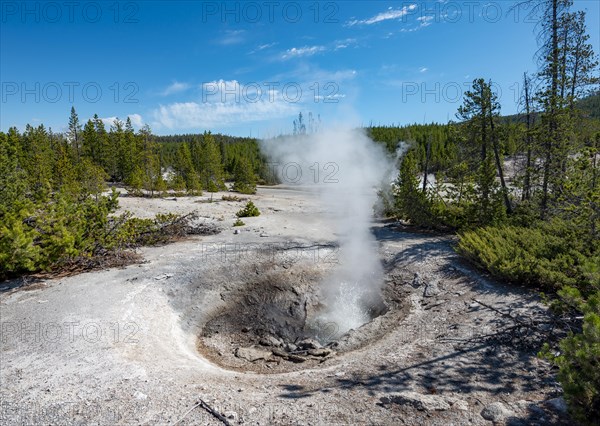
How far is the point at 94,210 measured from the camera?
41.6ft

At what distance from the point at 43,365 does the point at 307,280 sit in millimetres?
7752

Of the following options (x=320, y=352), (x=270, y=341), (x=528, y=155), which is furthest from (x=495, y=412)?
(x=528, y=155)

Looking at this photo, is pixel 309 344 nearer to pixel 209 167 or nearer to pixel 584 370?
pixel 584 370

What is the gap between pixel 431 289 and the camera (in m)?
10.5

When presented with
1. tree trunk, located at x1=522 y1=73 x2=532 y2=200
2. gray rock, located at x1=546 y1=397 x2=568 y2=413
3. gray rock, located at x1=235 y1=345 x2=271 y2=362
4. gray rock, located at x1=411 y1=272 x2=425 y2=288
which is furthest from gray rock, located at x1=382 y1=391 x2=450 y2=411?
tree trunk, located at x1=522 y1=73 x2=532 y2=200

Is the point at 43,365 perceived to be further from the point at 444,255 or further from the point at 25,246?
the point at 444,255

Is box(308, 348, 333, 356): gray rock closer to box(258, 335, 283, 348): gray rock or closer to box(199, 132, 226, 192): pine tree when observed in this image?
box(258, 335, 283, 348): gray rock

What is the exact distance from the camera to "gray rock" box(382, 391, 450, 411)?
16.6 ft

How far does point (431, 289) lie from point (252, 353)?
5708 mm

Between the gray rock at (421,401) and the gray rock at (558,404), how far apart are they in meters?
1.42

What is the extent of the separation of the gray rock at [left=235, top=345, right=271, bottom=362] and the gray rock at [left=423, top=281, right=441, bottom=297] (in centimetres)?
507

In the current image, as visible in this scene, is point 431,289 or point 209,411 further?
point 431,289

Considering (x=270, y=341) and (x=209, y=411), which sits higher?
(x=209, y=411)

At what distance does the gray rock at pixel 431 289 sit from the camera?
1031 cm
